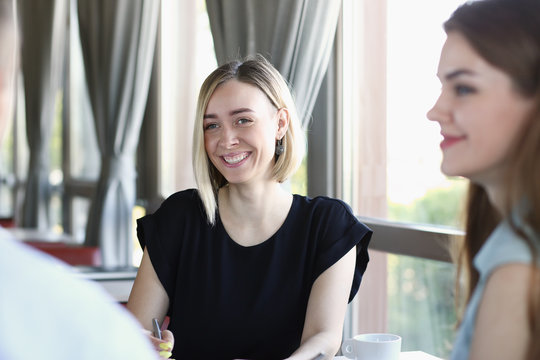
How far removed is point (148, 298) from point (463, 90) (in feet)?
4.67

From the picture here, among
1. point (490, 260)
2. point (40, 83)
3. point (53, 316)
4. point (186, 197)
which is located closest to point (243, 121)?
point (186, 197)

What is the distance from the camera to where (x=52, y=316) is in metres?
0.64

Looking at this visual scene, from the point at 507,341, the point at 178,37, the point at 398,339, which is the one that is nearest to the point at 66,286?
the point at 507,341

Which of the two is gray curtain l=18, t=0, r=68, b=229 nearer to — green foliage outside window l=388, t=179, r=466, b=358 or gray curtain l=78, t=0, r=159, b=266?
gray curtain l=78, t=0, r=159, b=266

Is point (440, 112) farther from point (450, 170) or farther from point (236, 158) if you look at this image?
point (236, 158)

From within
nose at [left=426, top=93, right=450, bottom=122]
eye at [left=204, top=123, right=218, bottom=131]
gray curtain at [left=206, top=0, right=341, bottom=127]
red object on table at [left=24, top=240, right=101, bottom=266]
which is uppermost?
gray curtain at [left=206, top=0, right=341, bottom=127]

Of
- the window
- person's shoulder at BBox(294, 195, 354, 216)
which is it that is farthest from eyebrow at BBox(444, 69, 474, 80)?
the window

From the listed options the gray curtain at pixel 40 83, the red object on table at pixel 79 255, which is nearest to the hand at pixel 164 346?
the red object on table at pixel 79 255

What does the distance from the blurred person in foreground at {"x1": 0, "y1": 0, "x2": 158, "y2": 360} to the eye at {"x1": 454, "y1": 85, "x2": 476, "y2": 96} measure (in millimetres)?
680

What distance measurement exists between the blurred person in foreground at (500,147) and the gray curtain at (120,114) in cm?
395

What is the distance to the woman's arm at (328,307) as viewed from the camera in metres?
2.09

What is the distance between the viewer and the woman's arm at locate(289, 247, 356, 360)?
209cm

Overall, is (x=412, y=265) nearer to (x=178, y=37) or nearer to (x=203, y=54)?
(x=203, y=54)

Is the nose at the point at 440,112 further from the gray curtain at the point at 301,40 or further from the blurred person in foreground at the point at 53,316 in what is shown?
the gray curtain at the point at 301,40
